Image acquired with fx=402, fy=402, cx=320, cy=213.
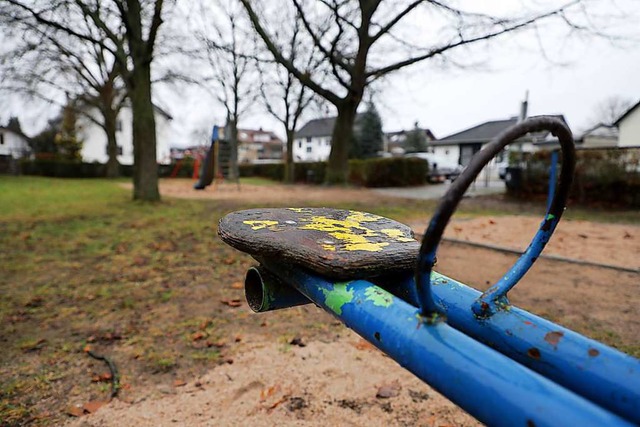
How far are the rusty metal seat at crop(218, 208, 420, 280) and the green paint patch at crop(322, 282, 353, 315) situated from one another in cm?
3

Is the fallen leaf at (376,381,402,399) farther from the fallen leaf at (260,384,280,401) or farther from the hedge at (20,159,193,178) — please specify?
the hedge at (20,159,193,178)

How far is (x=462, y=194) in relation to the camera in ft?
1.89

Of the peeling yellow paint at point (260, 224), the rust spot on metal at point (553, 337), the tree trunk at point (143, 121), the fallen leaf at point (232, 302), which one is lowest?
the fallen leaf at point (232, 302)

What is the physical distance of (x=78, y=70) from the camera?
20219mm

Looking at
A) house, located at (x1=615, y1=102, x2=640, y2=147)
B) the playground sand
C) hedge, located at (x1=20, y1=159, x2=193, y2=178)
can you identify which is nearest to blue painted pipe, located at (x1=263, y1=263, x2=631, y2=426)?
the playground sand

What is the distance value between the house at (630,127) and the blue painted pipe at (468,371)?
30200mm

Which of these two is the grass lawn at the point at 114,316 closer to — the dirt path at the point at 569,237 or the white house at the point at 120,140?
the dirt path at the point at 569,237

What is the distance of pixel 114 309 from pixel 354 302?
232 centimetres

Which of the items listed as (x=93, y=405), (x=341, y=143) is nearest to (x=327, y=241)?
(x=93, y=405)

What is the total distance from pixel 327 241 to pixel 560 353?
0.52m

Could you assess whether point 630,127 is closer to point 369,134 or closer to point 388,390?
point 369,134

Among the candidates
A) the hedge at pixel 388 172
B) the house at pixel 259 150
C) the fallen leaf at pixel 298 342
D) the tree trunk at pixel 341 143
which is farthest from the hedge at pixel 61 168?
the house at pixel 259 150

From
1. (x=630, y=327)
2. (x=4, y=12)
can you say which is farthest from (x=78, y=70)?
(x=630, y=327)

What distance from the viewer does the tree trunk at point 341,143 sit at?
1262 cm
